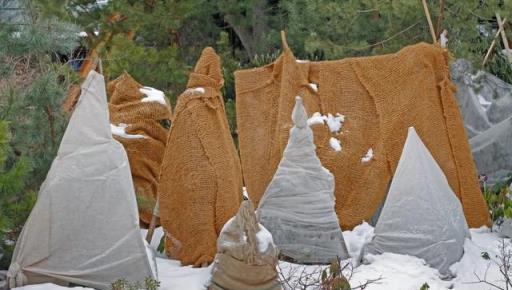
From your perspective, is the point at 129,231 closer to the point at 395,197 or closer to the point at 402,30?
the point at 395,197

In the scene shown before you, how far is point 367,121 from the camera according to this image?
25.8ft

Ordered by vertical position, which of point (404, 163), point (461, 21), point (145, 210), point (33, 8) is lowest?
point (145, 210)

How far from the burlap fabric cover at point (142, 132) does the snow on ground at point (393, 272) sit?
100 centimetres

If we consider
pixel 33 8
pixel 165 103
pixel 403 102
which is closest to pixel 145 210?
pixel 165 103

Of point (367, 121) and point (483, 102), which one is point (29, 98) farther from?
point (483, 102)

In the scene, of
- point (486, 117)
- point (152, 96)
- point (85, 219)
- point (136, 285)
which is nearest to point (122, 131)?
point (152, 96)

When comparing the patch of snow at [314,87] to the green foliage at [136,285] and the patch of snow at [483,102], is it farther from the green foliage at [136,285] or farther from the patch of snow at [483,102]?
the green foliage at [136,285]

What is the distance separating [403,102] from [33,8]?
11.2ft

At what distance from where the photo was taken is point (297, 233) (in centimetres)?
659

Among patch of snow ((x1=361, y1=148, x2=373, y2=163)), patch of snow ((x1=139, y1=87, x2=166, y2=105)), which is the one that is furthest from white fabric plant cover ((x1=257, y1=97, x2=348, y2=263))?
patch of snow ((x1=139, y1=87, x2=166, y2=105))

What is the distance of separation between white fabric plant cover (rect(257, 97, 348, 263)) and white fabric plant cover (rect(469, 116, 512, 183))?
302 centimetres

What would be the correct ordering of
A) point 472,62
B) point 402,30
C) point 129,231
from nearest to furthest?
point 129,231 → point 472,62 → point 402,30

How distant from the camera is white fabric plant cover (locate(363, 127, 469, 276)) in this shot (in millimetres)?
6531

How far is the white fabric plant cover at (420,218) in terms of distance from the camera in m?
6.53
